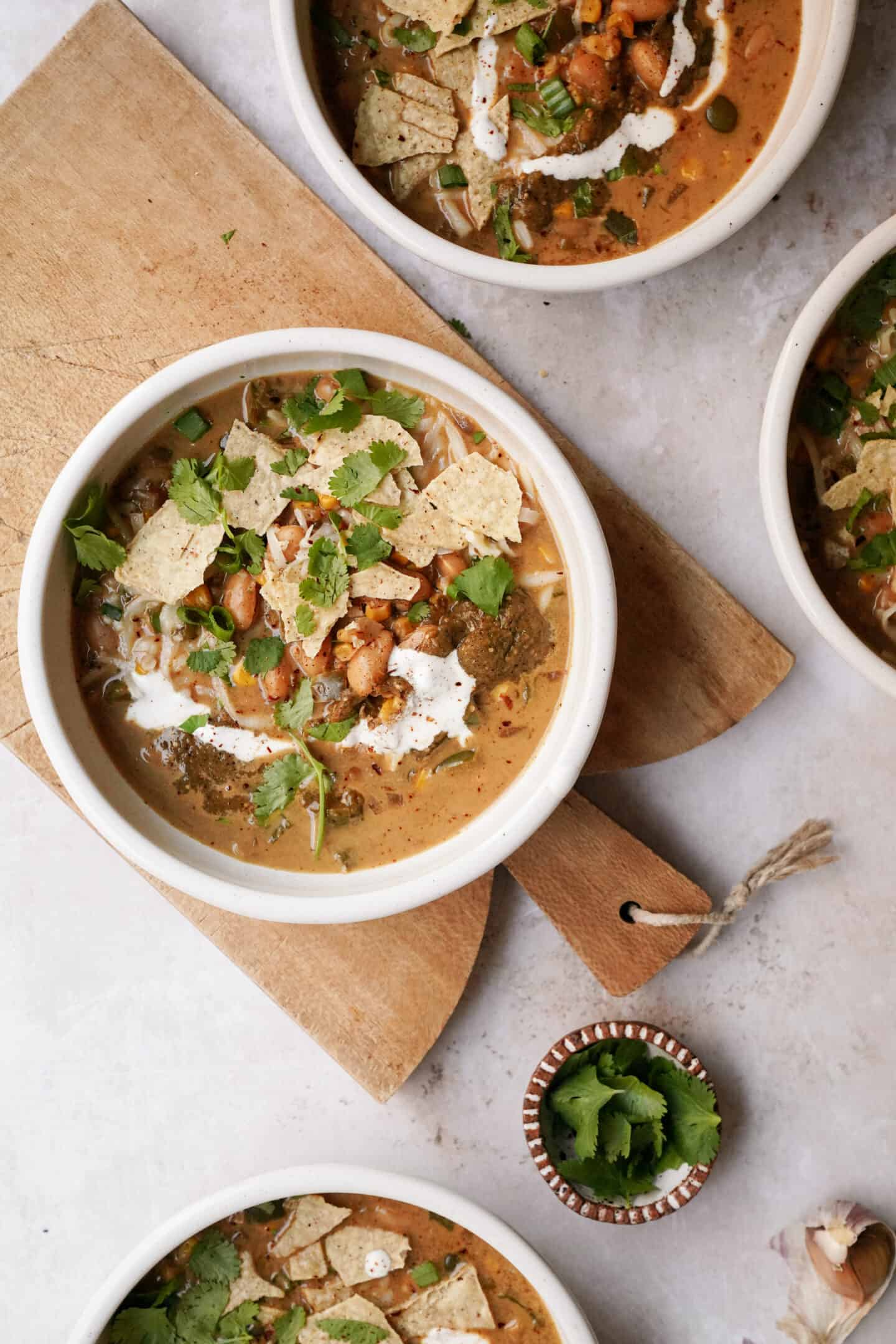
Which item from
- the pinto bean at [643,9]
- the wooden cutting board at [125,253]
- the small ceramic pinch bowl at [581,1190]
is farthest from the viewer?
the small ceramic pinch bowl at [581,1190]

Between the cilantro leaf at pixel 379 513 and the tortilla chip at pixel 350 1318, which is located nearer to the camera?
the cilantro leaf at pixel 379 513

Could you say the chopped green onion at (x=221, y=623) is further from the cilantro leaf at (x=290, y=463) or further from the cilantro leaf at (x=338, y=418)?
the cilantro leaf at (x=338, y=418)

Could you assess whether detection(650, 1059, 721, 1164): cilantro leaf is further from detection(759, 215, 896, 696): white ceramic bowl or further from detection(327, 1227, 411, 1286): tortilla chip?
detection(759, 215, 896, 696): white ceramic bowl

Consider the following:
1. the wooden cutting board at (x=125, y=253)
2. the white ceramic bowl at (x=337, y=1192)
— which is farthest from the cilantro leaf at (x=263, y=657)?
the white ceramic bowl at (x=337, y=1192)

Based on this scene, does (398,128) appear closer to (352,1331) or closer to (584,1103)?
(584,1103)

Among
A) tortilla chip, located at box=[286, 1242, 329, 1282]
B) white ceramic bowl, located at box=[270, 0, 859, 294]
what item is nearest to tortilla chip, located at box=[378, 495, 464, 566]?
white ceramic bowl, located at box=[270, 0, 859, 294]

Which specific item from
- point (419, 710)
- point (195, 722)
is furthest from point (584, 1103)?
point (195, 722)

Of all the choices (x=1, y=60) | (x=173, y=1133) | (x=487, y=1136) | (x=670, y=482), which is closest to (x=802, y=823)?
(x=670, y=482)
